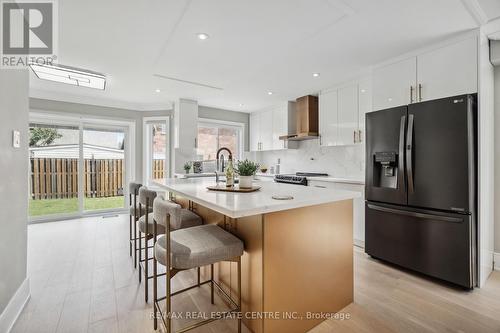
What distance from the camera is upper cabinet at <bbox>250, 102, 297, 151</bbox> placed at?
482 centimetres

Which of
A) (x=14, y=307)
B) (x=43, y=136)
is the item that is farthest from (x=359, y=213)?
(x=43, y=136)

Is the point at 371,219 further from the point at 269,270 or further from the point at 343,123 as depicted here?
the point at 269,270

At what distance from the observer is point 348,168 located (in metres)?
3.94

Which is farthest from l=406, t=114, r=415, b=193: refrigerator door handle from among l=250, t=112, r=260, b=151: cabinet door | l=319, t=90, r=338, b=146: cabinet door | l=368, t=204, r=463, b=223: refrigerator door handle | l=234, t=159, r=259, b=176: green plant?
l=250, t=112, r=260, b=151: cabinet door

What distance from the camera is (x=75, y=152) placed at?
4801 millimetres

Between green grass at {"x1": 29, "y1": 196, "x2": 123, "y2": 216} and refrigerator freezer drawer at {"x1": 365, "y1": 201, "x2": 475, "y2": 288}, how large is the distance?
513cm

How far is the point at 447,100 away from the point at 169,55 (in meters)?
2.95

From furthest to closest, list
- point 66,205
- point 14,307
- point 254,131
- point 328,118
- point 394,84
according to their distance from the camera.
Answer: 1. point 254,131
2. point 66,205
3. point 328,118
4. point 394,84
5. point 14,307

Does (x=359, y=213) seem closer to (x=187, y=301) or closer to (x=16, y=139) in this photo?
(x=187, y=301)

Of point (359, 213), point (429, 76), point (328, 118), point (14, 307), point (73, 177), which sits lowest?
point (14, 307)

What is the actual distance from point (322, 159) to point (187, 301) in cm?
333

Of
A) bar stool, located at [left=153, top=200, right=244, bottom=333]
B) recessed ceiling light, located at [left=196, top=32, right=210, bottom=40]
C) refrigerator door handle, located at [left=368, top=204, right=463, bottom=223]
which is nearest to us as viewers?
bar stool, located at [left=153, top=200, right=244, bottom=333]

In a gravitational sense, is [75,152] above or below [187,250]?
above

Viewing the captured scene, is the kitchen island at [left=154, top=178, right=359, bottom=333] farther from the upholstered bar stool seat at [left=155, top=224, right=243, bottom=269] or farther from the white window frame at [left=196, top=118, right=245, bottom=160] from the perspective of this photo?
the white window frame at [left=196, top=118, right=245, bottom=160]
